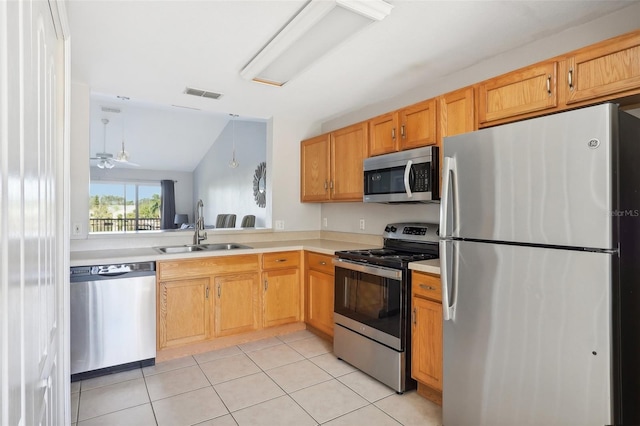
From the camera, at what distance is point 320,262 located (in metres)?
3.30

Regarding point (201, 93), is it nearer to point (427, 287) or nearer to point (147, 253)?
point (147, 253)

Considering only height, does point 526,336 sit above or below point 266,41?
below

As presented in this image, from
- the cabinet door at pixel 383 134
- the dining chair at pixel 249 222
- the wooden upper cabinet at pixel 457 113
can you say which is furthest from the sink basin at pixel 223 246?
the dining chair at pixel 249 222

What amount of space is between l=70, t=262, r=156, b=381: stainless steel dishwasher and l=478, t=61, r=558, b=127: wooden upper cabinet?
267 cm

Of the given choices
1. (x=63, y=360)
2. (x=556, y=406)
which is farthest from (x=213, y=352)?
(x=556, y=406)

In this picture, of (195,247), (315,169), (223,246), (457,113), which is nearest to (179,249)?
(195,247)

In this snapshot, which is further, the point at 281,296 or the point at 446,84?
the point at 281,296

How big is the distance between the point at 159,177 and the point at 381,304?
9.32 metres

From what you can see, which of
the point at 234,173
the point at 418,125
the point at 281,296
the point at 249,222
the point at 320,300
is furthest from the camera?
the point at 234,173

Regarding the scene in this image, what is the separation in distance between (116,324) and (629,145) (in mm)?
3265

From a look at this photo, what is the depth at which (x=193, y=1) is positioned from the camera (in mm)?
1832

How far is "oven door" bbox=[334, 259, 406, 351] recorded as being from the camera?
2375mm

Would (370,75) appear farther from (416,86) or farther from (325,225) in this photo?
(325,225)

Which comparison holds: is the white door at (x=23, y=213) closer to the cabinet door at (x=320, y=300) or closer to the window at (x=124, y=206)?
the cabinet door at (x=320, y=300)
